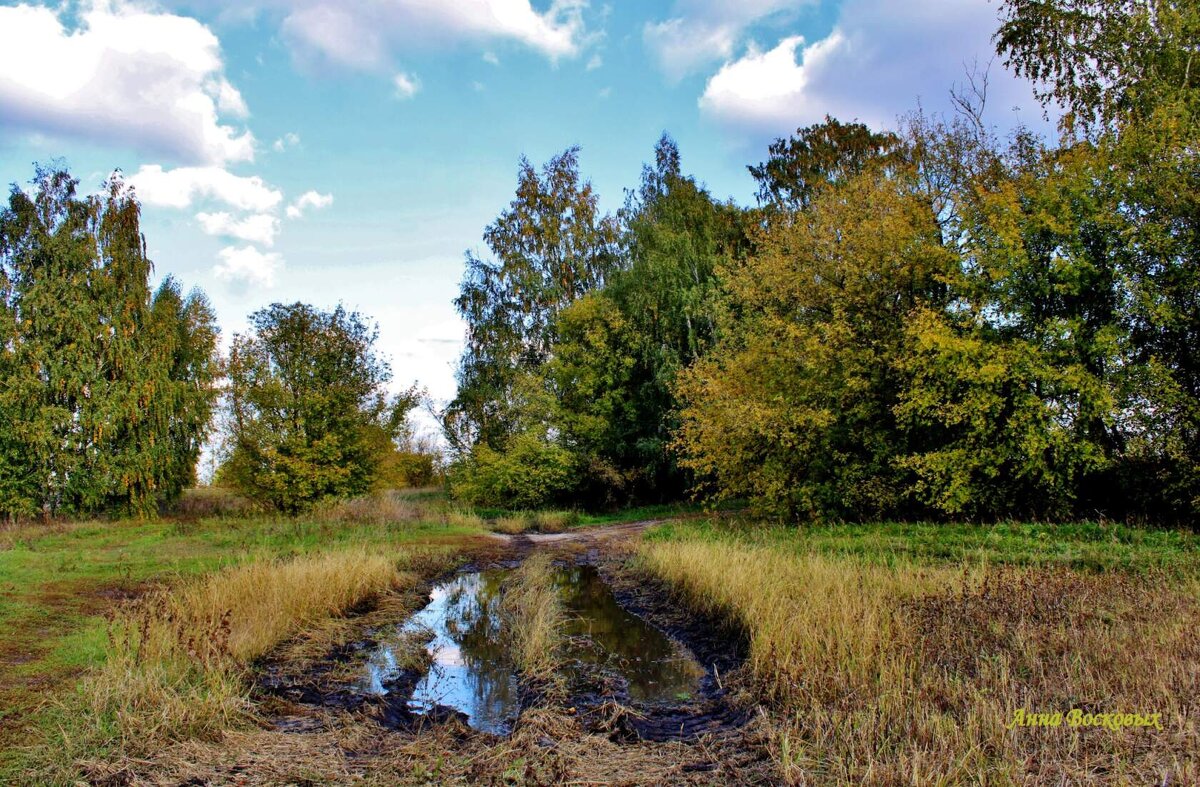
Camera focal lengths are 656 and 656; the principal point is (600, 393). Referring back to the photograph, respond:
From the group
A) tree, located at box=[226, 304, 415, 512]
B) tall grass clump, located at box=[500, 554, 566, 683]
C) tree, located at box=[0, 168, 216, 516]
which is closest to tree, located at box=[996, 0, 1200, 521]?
tall grass clump, located at box=[500, 554, 566, 683]

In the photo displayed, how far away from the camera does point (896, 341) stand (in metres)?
16.2

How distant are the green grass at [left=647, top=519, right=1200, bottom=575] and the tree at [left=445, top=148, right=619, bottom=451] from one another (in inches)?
737

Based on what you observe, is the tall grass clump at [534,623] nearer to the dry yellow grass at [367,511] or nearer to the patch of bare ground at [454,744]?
the patch of bare ground at [454,744]

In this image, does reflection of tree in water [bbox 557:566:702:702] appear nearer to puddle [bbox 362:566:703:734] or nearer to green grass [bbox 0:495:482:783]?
puddle [bbox 362:566:703:734]

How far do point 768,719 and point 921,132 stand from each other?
24.8 m

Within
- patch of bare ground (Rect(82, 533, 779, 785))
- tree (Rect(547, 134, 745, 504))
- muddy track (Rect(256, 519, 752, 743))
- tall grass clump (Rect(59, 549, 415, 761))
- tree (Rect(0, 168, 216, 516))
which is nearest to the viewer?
patch of bare ground (Rect(82, 533, 779, 785))

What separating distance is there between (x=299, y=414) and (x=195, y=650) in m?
19.8

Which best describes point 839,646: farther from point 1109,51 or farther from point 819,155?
point 819,155

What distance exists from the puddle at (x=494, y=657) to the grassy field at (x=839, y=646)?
0.62 meters

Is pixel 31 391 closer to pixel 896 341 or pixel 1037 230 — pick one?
pixel 896 341

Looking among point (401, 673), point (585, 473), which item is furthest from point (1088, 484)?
point (585, 473)

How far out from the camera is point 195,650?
6.95m

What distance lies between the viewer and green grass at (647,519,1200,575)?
9.82m

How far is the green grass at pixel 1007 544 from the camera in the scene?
9820 millimetres
